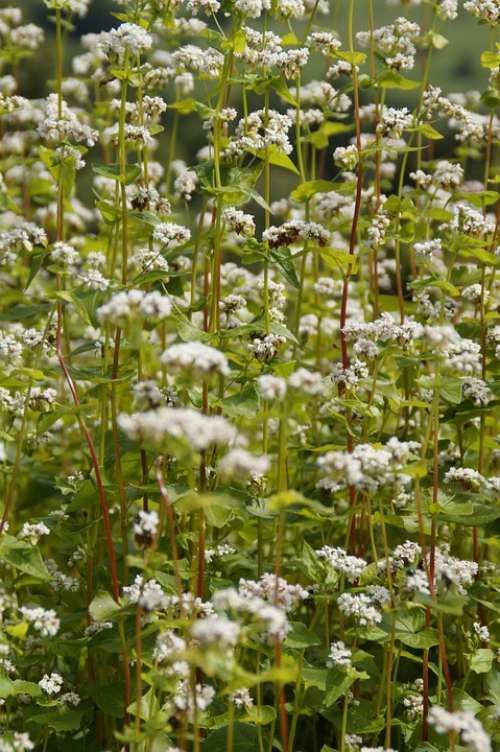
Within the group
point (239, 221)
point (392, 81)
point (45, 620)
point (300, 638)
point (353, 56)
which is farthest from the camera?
point (392, 81)

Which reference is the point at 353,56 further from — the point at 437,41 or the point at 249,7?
the point at 437,41

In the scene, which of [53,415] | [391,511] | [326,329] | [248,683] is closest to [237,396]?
[53,415]

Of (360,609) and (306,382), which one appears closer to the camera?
(306,382)

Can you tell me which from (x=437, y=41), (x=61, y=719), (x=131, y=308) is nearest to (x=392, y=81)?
(x=437, y=41)

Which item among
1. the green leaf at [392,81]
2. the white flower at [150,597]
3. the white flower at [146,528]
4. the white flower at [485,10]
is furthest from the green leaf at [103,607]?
the white flower at [485,10]

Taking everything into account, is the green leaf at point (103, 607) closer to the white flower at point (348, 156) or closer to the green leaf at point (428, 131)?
the white flower at point (348, 156)

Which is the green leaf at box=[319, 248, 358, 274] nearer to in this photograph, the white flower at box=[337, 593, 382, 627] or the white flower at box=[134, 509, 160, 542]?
the white flower at box=[337, 593, 382, 627]

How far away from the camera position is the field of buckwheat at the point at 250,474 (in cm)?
380

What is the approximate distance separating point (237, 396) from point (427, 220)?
7.83 feet

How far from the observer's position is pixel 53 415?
468 centimetres

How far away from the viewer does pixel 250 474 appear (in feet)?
15.7

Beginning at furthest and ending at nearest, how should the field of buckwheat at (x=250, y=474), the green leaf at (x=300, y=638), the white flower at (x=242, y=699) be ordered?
the green leaf at (x=300, y=638) → the white flower at (x=242, y=699) → the field of buckwheat at (x=250, y=474)

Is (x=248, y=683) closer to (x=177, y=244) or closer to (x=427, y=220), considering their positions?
(x=177, y=244)

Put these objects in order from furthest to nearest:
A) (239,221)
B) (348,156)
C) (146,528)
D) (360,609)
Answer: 1. (348,156)
2. (239,221)
3. (360,609)
4. (146,528)
